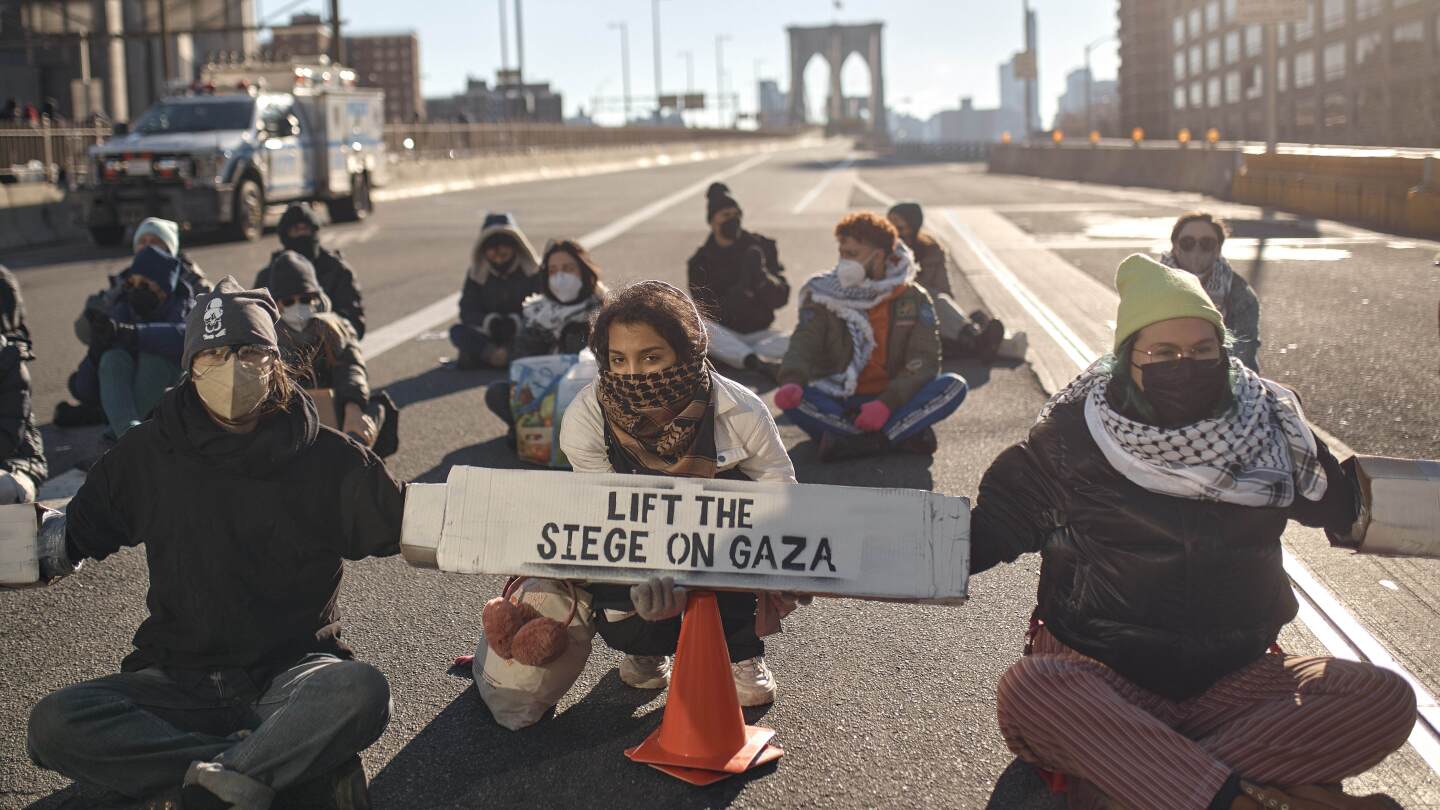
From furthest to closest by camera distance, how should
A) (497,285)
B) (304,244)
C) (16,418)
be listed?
1. (497,285)
2. (304,244)
3. (16,418)

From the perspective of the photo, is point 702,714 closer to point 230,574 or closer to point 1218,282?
point 230,574

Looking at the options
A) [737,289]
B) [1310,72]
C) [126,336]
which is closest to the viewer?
[126,336]

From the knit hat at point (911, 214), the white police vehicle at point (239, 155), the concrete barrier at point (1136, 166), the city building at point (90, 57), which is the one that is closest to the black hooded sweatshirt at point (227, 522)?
the knit hat at point (911, 214)

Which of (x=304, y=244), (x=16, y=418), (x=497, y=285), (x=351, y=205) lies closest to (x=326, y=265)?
(x=304, y=244)

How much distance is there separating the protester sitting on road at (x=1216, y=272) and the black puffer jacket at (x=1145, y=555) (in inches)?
142

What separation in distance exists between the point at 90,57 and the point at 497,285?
53.4 m

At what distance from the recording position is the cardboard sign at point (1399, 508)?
3.79m

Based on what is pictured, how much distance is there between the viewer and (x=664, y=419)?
4.16 meters

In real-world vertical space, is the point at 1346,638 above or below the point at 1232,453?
Result: below

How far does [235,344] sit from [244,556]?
512mm

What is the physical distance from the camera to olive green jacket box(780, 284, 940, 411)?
8.15 metres

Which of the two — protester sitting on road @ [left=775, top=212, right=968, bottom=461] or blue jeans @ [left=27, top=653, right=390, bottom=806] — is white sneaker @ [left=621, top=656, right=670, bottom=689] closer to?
blue jeans @ [left=27, top=653, right=390, bottom=806]

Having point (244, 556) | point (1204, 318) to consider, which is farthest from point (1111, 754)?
point (244, 556)

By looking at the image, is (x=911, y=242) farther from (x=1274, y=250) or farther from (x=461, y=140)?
(x=461, y=140)
